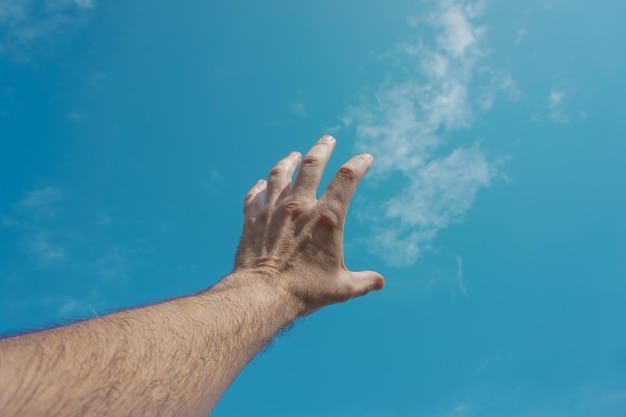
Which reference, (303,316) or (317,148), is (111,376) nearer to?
(303,316)

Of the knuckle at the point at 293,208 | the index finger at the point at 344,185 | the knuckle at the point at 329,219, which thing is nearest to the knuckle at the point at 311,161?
the index finger at the point at 344,185

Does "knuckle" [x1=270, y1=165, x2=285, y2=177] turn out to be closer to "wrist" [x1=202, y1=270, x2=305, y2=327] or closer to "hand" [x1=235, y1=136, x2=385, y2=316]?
"hand" [x1=235, y1=136, x2=385, y2=316]

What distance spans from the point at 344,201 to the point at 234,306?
5.00 feet

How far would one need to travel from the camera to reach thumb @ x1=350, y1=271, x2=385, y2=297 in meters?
4.39

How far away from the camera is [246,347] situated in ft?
10.2

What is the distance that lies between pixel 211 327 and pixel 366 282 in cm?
208

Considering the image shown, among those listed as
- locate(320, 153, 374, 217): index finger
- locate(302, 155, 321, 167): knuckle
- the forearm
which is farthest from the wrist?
locate(302, 155, 321, 167): knuckle

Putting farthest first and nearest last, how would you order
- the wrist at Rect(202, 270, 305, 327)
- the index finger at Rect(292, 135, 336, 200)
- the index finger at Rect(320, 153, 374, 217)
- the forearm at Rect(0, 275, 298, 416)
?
1. the index finger at Rect(292, 135, 336, 200)
2. the index finger at Rect(320, 153, 374, 217)
3. the wrist at Rect(202, 270, 305, 327)
4. the forearm at Rect(0, 275, 298, 416)

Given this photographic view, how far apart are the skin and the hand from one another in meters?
0.01

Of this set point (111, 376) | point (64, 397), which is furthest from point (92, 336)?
point (64, 397)

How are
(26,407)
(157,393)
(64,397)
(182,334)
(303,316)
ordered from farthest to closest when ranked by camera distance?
1. (303,316)
2. (182,334)
3. (157,393)
4. (64,397)
5. (26,407)

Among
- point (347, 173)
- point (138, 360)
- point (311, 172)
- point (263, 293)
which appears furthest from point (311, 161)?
point (138, 360)

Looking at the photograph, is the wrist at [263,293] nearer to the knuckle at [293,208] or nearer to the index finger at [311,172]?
the knuckle at [293,208]

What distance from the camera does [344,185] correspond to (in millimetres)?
4289
